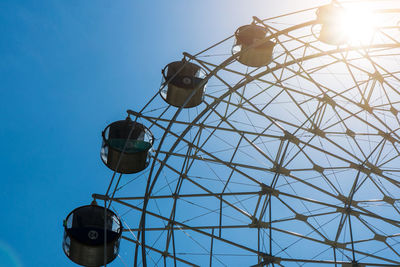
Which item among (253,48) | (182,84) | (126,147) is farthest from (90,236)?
(253,48)

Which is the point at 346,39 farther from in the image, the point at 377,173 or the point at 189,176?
the point at 189,176

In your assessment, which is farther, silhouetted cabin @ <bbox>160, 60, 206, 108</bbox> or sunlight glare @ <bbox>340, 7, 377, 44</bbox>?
silhouetted cabin @ <bbox>160, 60, 206, 108</bbox>

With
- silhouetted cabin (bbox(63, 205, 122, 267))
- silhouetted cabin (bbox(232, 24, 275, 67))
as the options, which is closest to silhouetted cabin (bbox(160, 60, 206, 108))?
silhouetted cabin (bbox(232, 24, 275, 67))

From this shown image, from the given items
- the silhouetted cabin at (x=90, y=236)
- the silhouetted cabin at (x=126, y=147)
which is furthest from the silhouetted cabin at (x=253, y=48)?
the silhouetted cabin at (x=90, y=236)

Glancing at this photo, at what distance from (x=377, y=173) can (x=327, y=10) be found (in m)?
9.05

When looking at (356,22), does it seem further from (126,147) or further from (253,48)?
(126,147)

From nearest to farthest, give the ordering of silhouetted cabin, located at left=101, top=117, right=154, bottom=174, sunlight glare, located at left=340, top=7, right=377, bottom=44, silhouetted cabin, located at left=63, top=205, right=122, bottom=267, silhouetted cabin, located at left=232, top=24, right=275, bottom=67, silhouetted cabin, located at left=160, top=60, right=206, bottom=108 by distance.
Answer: sunlight glare, located at left=340, top=7, right=377, bottom=44 < silhouetted cabin, located at left=63, top=205, right=122, bottom=267 < silhouetted cabin, located at left=101, top=117, right=154, bottom=174 < silhouetted cabin, located at left=232, top=24, right=275, bottom=67 < silhouetted cabin, located at left=160, top=60, right=206, bottom=108

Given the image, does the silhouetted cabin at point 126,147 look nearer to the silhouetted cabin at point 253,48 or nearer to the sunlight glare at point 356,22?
the silhouetted cabin at point 253,48

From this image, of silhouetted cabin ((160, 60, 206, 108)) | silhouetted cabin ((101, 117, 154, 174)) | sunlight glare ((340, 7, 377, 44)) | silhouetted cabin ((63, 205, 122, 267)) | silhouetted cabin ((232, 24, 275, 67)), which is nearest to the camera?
sunlight glare ((340, 7, 377, 44))

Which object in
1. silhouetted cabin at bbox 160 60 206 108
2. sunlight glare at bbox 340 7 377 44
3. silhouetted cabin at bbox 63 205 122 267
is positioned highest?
silhouetted cabin at bbox 160 60 206 108

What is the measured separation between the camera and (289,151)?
24.6 metres

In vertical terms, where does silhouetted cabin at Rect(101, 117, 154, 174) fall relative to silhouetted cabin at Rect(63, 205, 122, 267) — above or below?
above

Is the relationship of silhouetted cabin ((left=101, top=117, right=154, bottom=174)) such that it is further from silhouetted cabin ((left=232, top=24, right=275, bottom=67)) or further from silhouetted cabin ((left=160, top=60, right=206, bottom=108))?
silhouetted cabin ((left=232, top=24, right=275, bottom=67))

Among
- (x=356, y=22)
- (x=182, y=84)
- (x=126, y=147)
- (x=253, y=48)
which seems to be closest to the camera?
(x=356, y=22)
